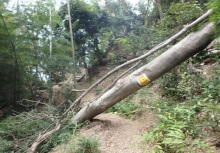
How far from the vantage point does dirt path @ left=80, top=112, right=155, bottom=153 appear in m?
1.76

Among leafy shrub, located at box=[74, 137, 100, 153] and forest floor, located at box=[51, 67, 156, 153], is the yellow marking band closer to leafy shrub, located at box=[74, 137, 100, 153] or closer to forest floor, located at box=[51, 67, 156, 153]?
forest floor, located at box=[51, 67, 156, 153]

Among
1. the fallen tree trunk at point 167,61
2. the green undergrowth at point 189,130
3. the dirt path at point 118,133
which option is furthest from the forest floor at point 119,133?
the fallen tree trunk at point 167,61

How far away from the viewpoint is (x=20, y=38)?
4.64 metres

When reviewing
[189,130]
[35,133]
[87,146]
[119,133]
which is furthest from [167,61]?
[35,133]

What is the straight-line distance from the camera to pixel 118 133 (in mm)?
2248

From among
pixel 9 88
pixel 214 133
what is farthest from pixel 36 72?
pixel 214 133

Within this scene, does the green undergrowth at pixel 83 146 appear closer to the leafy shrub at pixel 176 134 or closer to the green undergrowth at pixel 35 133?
the green undergrowth at pixel 35 133

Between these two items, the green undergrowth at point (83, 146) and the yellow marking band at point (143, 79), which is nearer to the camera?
the green undergrowth at point (83, 146)

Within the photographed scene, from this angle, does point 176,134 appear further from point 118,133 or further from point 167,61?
point 118,133

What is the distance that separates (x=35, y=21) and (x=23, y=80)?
227 centimetres

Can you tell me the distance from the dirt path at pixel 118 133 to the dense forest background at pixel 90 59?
0.95 feet

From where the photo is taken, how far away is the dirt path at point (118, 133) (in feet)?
5.79

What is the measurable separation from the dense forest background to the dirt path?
A: 29 cm

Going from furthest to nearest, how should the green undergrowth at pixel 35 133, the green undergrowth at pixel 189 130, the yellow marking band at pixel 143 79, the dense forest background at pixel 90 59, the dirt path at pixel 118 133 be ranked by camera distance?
the green undergrowth at pixel 35 133, the yellow marking band at pixel 143 79, the dirt path at pixel 118 133, the dense forest background at pixel 90 59, the green undergrowth at pixel 189 130
